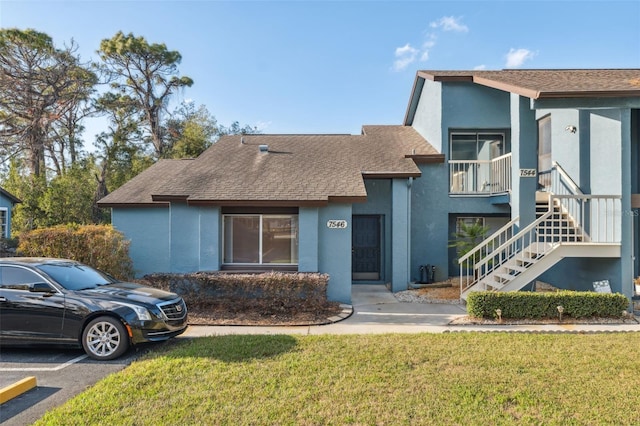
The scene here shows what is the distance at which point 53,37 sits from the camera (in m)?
25.2

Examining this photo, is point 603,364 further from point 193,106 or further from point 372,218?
point 193,106

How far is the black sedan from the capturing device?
217 inches

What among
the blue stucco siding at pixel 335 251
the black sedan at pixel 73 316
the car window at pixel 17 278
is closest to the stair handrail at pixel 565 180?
the blue stucco siding at pixel 335 251

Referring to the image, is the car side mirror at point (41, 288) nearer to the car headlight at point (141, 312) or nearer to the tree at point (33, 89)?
the car headlight at point (141, 312)

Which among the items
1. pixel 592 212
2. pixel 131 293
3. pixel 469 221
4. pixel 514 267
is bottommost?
pixel 131 293

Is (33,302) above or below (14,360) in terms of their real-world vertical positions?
above

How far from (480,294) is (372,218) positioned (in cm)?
544

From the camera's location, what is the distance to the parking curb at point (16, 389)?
4.09 m

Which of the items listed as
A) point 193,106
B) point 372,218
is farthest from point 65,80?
point 372,218

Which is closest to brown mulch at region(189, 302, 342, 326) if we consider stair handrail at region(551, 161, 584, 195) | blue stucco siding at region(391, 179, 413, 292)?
blue stucco siding at region(391, 179, 413, 292)

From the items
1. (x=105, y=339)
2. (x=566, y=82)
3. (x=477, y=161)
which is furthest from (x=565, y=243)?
(x=105, y=339)

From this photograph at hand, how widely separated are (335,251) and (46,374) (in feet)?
21.1

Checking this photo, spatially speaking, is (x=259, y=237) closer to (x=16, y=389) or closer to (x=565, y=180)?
(x=16, y=389)

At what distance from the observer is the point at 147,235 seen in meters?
12.2
